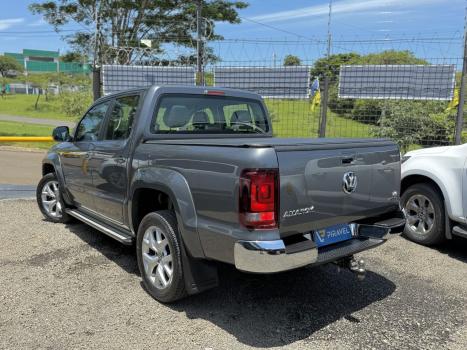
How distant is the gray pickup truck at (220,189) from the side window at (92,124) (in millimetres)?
28

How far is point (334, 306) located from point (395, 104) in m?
8.31

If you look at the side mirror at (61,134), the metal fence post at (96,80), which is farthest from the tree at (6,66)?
the side mirror at (61,134)

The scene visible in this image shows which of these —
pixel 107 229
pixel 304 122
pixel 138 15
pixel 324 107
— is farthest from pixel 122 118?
pixel 138 15

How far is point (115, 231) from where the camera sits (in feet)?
15.6

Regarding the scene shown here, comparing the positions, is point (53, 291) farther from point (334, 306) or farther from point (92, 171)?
point (334, 306)

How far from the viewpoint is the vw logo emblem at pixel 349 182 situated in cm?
358

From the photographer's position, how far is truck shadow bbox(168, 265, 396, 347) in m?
3.58

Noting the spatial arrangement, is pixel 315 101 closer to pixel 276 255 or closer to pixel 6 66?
pixel 276 255

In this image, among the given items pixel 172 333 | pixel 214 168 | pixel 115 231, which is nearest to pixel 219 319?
pixel 172 333

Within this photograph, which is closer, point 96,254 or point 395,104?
point 96,254

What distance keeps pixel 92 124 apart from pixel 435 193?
4245 millimetres

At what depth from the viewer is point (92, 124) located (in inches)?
217

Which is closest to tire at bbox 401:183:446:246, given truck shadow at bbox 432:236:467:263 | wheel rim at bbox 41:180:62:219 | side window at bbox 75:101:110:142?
truck shadow at bbox 432:236:467:263

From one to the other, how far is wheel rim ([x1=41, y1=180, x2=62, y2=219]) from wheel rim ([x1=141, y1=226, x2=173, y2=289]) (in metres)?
2.75
